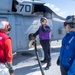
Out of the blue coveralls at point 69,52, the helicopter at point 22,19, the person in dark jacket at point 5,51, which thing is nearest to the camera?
→ the blue coveralls at point 69,52

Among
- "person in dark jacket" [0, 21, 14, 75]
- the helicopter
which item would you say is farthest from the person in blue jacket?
the helicopter

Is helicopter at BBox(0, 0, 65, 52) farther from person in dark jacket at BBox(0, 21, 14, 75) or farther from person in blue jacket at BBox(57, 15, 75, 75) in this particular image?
person in blue jacket at BBox(57, 15, 75, 75)

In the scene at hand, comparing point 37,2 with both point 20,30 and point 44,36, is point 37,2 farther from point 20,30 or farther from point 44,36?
point 44,36

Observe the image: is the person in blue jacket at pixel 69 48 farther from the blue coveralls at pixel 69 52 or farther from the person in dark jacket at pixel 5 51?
the person in dark jacket at pixel 5 51

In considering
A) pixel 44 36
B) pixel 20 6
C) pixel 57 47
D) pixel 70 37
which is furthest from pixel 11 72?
pixel 57 47

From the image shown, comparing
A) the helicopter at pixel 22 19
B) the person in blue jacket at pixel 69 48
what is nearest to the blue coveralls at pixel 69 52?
the person in blue jacket at pixel 69 48

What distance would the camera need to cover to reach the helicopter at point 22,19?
6.88 m

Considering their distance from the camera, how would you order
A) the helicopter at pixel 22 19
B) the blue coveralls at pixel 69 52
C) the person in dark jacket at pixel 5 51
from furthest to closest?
the helicopter at pixel 22 19
the person in dark jacket at pixel 5 51
the blue coveralls at pixel 69 52

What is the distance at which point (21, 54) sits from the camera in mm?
7895

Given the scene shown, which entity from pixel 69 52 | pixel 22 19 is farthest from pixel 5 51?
pixel 22 19

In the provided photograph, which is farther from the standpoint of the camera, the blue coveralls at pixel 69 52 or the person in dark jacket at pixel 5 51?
the person in dark jacket at pixel 5 51

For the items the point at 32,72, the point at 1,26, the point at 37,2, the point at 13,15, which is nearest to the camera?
the point at 1,26

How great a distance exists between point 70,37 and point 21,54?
4.96 m

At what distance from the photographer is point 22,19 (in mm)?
7137
